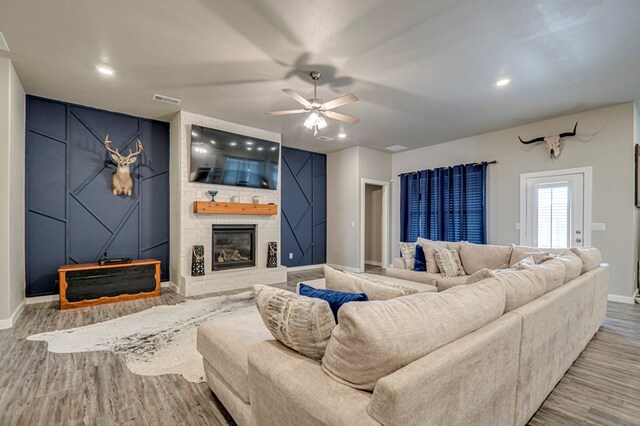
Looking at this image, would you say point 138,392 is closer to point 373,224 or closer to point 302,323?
point 302,323

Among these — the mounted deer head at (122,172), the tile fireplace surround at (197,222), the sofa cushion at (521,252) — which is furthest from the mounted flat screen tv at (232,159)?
the sofa cushion at (521,252)

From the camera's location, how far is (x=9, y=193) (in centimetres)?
329

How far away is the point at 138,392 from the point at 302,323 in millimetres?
1666

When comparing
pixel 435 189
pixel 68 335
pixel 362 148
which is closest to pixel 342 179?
pixel 362 148

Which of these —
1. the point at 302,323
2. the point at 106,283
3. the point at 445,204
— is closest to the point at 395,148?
the point at 445,204

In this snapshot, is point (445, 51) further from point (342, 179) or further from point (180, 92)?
point (342, 179)

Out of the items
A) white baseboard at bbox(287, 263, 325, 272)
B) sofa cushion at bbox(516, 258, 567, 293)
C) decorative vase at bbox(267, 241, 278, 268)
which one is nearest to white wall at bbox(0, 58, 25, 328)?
decorative vase at bbox(267, 241, 278, 268)

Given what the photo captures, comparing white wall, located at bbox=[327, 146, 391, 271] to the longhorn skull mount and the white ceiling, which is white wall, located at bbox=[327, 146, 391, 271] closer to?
the white ceiling

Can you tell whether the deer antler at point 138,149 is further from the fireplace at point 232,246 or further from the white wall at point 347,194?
the white wall at point 347,194

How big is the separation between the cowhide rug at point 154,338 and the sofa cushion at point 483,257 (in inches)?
122

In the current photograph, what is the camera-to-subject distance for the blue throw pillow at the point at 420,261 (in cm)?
432

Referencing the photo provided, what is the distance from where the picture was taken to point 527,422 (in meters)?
1.80

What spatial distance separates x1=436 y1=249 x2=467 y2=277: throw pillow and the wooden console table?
166 inches

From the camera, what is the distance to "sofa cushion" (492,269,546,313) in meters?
1.63
